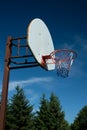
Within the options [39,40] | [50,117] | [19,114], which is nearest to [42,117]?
[50,117]

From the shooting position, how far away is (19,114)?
36562mm

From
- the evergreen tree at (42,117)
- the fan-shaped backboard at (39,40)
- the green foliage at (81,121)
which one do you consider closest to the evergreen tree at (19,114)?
the evergreen tree at (42,117)

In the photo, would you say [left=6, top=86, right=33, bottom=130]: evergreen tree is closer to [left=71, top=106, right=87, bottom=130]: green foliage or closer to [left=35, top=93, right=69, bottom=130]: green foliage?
[left=35, top=93, right=69, bottom=130]: green foliage

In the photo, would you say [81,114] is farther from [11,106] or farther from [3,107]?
[3,107]

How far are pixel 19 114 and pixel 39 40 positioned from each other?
23967 millimetres

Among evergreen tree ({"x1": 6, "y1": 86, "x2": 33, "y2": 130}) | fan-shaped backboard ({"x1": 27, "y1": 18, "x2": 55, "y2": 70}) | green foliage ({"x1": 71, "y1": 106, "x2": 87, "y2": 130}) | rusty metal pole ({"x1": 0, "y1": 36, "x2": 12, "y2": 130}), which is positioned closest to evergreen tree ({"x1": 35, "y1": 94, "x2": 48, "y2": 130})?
evergreen tree ({"x1": 6, "y1": 86, "x2": 33, "y2": 130})

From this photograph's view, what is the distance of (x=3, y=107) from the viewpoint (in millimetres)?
12133

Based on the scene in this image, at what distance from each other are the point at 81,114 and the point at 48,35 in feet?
220

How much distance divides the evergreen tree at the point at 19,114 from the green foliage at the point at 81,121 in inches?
1410

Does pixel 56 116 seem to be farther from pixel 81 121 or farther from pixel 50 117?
pixel 81 121

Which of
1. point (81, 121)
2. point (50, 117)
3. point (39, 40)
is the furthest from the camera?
point (81, 121)

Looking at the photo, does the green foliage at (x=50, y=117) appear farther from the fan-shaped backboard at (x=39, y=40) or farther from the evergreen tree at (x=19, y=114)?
the fan-shaped backboard at (x=39, y=40)

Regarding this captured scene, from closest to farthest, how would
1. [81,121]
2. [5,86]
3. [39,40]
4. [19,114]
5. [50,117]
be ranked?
[5,86], [39,40], [19,114], [50,117], [81,121]

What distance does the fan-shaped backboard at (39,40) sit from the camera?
42.0 feet
